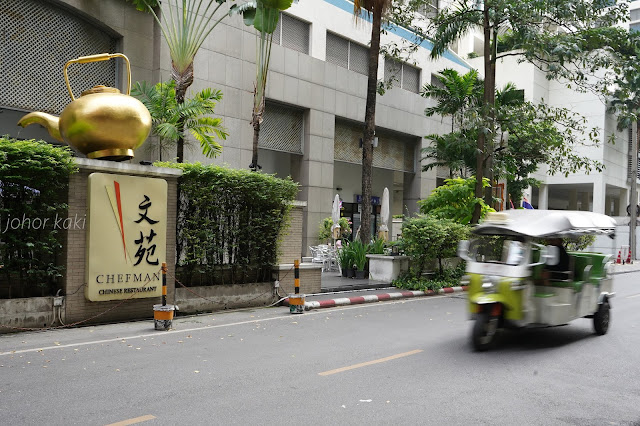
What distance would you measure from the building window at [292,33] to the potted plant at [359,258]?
9390 mm

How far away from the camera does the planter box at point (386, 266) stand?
17922 millimetres

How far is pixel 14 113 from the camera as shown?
16.8 meters

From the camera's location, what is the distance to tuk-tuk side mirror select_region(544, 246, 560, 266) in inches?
353

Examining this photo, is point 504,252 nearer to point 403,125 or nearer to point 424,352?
point 424,352

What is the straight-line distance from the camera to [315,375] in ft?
23.3

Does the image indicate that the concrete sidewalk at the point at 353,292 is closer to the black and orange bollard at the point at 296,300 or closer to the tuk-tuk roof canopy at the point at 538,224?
the black and orange bollard at the point at 296,300

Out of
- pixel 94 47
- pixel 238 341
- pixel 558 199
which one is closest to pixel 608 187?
pixel 558 199

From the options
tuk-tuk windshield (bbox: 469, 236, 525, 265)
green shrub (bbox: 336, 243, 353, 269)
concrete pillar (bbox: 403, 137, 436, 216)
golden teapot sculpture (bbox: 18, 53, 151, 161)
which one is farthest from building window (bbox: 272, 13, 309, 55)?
tuk-tuk windshield (bbox: 469, 236, 525, 265)

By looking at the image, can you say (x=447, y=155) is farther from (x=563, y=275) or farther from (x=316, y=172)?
(x=563, y=275)

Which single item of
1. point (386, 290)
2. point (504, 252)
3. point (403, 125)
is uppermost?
point (403, 125)

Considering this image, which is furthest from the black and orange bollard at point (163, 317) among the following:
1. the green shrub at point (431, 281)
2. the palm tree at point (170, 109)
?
the green shrub at point (431, 281)

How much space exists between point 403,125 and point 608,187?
3218 centimetres
